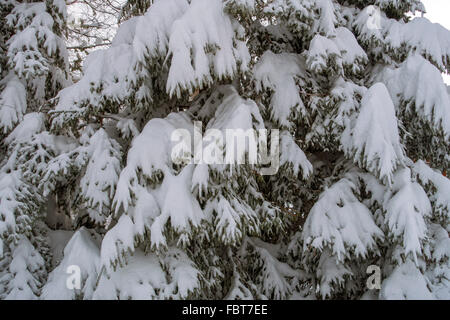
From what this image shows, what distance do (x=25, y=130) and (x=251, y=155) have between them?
3041 mm

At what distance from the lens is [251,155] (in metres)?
3.88

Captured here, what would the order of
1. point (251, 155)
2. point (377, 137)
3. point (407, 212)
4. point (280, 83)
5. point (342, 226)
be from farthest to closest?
point (280, 83), point (342, 226), point (377, 137), point (407, 212), point (251, 155)

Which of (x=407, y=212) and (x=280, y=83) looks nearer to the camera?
(x=407, y=212)

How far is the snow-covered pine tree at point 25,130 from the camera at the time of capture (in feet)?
15.4

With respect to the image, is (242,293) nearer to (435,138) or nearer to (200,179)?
(200,179)

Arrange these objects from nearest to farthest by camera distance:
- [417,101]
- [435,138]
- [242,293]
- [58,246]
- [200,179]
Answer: [200,179] → [242,293] → [417,101] → [435,138] → [58,246]

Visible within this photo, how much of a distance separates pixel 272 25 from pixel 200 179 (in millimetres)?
3034

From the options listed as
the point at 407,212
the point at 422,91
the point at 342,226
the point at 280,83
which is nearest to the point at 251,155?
the point at 342,226

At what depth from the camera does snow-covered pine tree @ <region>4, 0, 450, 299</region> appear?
3926 mm

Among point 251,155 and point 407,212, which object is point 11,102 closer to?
point 251,155

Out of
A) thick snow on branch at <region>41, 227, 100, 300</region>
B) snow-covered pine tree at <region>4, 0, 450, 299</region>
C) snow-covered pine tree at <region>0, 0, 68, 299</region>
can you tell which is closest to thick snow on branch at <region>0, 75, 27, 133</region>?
snow-covered pine tree at <region>0, 0, 68, 299</region>

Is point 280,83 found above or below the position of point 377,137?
above

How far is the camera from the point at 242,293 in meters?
4.47
